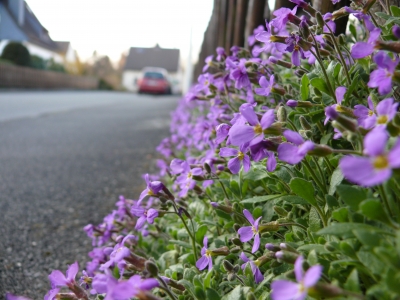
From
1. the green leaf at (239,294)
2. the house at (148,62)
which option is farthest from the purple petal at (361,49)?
the house at (148,62)

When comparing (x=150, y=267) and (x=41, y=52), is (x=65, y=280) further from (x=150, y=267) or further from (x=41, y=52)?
(x=41, y=52)

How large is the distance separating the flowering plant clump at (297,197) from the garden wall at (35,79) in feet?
66.4

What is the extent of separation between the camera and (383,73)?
0.99 meters

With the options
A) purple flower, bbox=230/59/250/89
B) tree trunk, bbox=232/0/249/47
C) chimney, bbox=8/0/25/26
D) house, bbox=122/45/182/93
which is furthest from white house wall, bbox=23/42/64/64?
purple flower, bbox=230/59/250/89

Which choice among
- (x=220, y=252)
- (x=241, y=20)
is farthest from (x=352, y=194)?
(x=241, y=20)

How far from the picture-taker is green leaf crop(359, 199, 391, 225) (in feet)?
2.84

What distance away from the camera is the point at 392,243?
35.1 inches

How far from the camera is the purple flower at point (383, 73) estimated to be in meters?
0.96

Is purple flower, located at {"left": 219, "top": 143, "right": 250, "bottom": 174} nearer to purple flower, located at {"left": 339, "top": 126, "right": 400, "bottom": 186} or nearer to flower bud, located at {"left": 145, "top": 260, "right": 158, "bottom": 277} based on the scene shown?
flower bud, located at {"left": 145, "top": 260, "right": 158, "bottom": 277}

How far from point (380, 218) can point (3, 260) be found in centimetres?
173

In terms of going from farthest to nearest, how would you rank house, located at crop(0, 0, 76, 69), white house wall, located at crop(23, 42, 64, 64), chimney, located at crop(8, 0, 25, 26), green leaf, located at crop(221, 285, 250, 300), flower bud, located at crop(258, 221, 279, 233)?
white house wall, located at crop(23, 42, 64, 64), chimney, located at crop(8, 0, 25, 26), house, located at crop(0, 0, 76, 69), flower bud, located at crop(258, 221, 279, 233), green leaf, located at crop(221, 285, 250, 300)

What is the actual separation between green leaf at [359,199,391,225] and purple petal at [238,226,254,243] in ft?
1.50

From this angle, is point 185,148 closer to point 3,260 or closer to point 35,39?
point 3,260

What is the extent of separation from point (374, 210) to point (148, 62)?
5789cm
